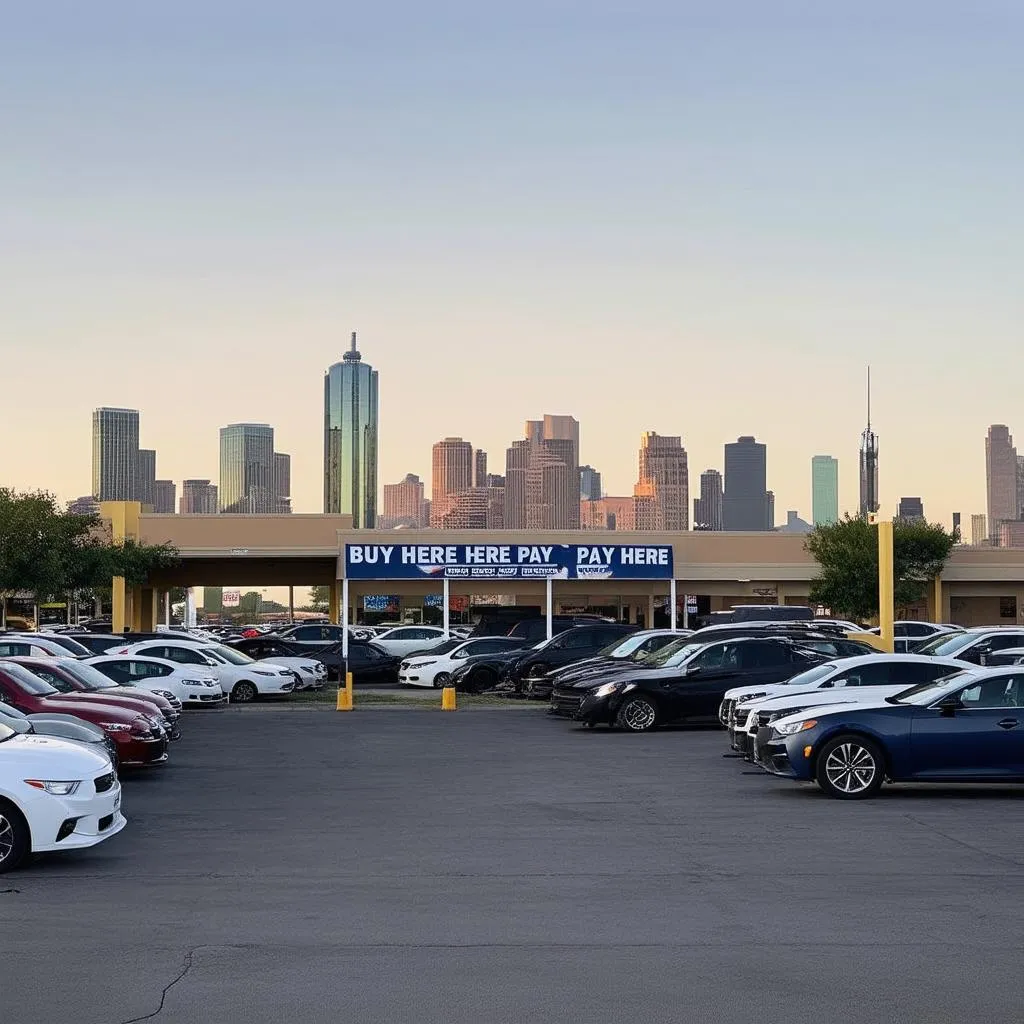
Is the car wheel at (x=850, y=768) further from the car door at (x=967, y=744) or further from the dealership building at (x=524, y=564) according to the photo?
the dealership building at (x=524, y=564)

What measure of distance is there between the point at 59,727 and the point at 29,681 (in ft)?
11.4

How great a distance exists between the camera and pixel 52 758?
1236 centimetres

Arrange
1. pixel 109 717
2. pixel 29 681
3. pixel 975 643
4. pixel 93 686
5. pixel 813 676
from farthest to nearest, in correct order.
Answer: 1. pixel 975 643
2. pixel 93 686
3. pixel 813 676
4. pixel 29 681
5. pixel 109 717

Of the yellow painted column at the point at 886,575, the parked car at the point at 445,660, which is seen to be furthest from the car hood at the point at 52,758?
the yellow painted column at the point at 886,575

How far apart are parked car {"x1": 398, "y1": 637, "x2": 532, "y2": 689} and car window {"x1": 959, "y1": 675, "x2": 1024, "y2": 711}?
23242 millimetres

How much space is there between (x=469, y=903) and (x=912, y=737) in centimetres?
734

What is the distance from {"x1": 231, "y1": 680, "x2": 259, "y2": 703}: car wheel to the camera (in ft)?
115

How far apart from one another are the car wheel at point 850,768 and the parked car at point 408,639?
31.6 m

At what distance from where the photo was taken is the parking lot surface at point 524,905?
8055 millimetres

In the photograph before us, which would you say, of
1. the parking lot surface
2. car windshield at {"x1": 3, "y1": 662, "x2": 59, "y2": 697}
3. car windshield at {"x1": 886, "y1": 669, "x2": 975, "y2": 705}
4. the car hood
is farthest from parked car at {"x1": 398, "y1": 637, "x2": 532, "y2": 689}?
the car hood

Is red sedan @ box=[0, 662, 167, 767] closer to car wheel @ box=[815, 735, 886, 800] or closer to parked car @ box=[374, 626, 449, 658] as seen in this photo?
car wheel @ box=[815, 735, 886, 800]

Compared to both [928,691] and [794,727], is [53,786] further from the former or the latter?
[928,691]

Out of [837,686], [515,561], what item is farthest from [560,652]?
[837,686]

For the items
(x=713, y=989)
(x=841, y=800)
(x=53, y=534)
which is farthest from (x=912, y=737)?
(x=53, y=534)
